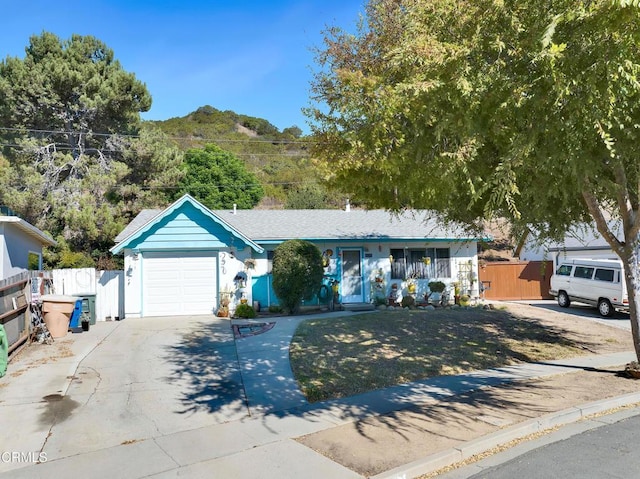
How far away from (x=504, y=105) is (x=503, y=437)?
428 cm

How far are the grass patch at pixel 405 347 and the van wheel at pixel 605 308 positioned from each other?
4.30 m

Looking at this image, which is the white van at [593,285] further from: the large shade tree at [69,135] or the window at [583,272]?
the large shade tree at [69,135]

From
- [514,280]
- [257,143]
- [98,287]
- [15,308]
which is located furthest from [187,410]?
[257,143]

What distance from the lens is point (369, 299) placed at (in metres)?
18.4

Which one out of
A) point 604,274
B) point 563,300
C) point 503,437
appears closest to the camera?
point 503,437

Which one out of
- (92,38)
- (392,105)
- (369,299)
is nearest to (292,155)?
(92,38)

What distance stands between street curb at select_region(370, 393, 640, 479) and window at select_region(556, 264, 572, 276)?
13.3 m

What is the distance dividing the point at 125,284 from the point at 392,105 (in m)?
12.3

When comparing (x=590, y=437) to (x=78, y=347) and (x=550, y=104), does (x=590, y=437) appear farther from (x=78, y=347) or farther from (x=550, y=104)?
(x=78, y=347)

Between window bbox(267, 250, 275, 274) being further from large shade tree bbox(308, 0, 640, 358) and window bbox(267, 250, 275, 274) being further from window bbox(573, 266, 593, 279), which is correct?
window bbox(573, 266, 593, 279)

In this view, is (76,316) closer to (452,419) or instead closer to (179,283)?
(179,283)

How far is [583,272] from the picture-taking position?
63.3 ft

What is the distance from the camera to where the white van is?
17406mm

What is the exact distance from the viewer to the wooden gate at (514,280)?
23.1 m
